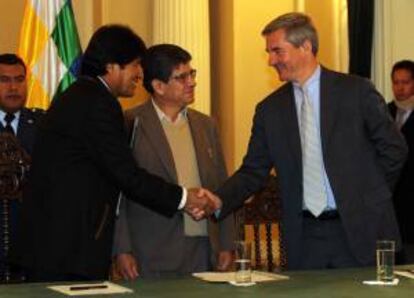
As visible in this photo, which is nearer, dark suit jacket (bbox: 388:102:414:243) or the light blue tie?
the light blue tie

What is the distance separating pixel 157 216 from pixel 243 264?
38.7 inches

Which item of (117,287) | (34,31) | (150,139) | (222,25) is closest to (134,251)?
(150,139)

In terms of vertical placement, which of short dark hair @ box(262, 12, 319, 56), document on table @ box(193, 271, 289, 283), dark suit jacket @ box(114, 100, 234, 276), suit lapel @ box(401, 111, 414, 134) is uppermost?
short dark hair @ box(262, 12, 319, 56)

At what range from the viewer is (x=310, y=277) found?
334cm

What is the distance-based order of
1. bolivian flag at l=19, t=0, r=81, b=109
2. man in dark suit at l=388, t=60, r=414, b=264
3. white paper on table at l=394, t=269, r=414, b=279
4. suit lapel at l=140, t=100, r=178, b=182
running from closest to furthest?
white paper on table at l=394, t=269, r=414, b=279
suit lapel at l=140, t=100, r=178, b=182
man in dark suit at l=388, t=60, r=414, b=264
bolivian flag at l=19, t=0, r=81, b=109

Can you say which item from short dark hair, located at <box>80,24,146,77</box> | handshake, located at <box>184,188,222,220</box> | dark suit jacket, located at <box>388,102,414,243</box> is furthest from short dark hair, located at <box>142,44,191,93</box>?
dark suit jacket, located at <box>388,102,414,243</box>

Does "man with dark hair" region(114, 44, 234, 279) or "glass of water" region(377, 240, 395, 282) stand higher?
"man with dark hair" region(114, 44, 234, 279)

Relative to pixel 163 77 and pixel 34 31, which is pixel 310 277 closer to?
pixel 163 77

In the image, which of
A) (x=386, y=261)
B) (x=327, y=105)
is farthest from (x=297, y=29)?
(x=386, y=261)

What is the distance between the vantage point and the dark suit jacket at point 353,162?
389 centimetres

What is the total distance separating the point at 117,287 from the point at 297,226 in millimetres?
1090

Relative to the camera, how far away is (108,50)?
388cm

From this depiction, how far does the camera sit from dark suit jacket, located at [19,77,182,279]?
3572 millimetres

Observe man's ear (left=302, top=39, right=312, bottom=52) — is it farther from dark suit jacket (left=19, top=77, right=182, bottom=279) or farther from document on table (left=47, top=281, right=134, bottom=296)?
document on table (left=47, top=281, right=134, bottom=296)
